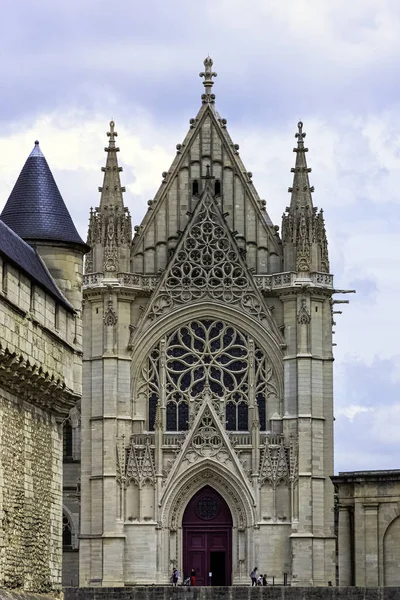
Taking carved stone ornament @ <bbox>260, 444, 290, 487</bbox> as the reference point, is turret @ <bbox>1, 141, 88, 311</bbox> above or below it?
above

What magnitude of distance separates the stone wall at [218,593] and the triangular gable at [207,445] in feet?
46.8

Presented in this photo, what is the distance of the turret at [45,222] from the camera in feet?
129

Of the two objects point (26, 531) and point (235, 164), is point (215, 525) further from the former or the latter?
point (26, 531)

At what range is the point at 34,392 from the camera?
35.7 meters

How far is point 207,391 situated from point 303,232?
5587 millimetres

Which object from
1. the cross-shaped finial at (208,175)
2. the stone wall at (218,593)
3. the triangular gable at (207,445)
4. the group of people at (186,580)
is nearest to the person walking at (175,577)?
the group of people at (186,580)

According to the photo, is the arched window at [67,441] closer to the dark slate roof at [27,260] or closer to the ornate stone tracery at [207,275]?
the ornate stone tracery at [207,275]

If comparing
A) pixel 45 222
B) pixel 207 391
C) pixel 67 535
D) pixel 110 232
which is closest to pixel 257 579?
pixel 207 391

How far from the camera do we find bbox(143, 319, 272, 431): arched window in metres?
63.6

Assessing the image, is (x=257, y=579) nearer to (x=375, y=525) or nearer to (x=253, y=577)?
(x=253, y=577)

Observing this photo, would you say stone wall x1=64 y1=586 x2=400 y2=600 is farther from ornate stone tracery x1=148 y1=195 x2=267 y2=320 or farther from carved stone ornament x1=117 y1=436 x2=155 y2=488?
ornate stone tracery x1=148 y1=195 x2=267 y2=320

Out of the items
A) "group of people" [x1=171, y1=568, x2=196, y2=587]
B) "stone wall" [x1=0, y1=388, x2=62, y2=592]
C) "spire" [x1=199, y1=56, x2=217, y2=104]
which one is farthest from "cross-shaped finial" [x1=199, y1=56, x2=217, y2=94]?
"stone wall" [x1=0, y1=388, x2=62, y2=592]

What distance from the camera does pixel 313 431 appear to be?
62688 millimetres

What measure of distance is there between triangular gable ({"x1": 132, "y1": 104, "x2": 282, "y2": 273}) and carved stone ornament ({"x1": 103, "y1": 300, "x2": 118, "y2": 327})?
182 cm
